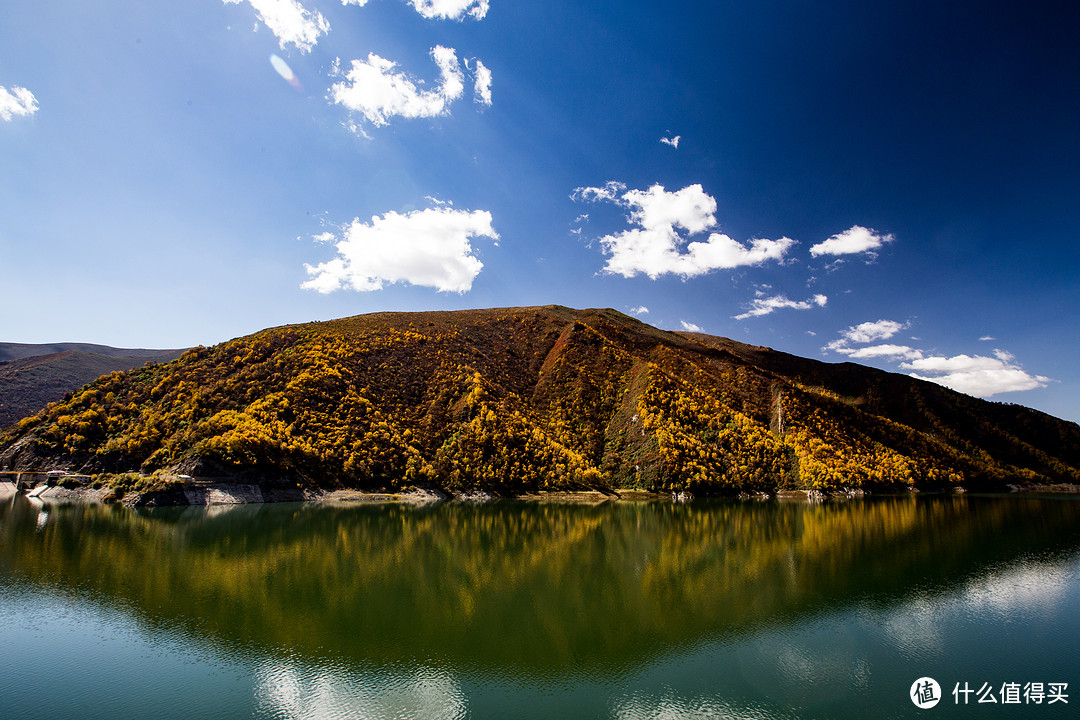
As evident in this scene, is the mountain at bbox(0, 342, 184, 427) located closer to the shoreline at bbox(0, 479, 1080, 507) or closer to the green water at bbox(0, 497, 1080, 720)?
the shoreline at bbox(0, 479, 1080, 507)

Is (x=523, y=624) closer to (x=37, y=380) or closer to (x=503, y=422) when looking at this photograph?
(x=503, y=422)

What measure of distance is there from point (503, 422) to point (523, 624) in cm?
7888

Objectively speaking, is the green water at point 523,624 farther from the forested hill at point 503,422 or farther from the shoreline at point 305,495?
the forested hill at point 503,422

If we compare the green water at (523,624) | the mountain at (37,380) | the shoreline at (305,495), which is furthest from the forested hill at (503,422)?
the mountain at (37,380)

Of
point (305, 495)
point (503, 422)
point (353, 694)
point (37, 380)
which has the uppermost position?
point (37, 380)

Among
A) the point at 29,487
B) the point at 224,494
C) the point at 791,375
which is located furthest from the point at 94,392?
the point at 791,375

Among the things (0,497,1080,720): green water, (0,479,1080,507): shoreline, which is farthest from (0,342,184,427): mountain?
(0,497,1080,720): green water

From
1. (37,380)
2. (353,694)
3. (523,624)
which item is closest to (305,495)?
(523,624)

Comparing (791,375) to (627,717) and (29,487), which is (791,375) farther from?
(29,487)

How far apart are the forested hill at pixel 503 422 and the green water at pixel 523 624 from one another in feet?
126

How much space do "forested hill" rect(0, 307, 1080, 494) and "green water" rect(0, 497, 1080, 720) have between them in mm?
38547

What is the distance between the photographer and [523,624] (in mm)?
24922

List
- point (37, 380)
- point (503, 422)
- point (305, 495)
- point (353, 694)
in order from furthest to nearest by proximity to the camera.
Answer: point (37, 380), point (503, 422), point (305, 495), point (353, 694)

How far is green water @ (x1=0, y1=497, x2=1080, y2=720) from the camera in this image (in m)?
17.6
